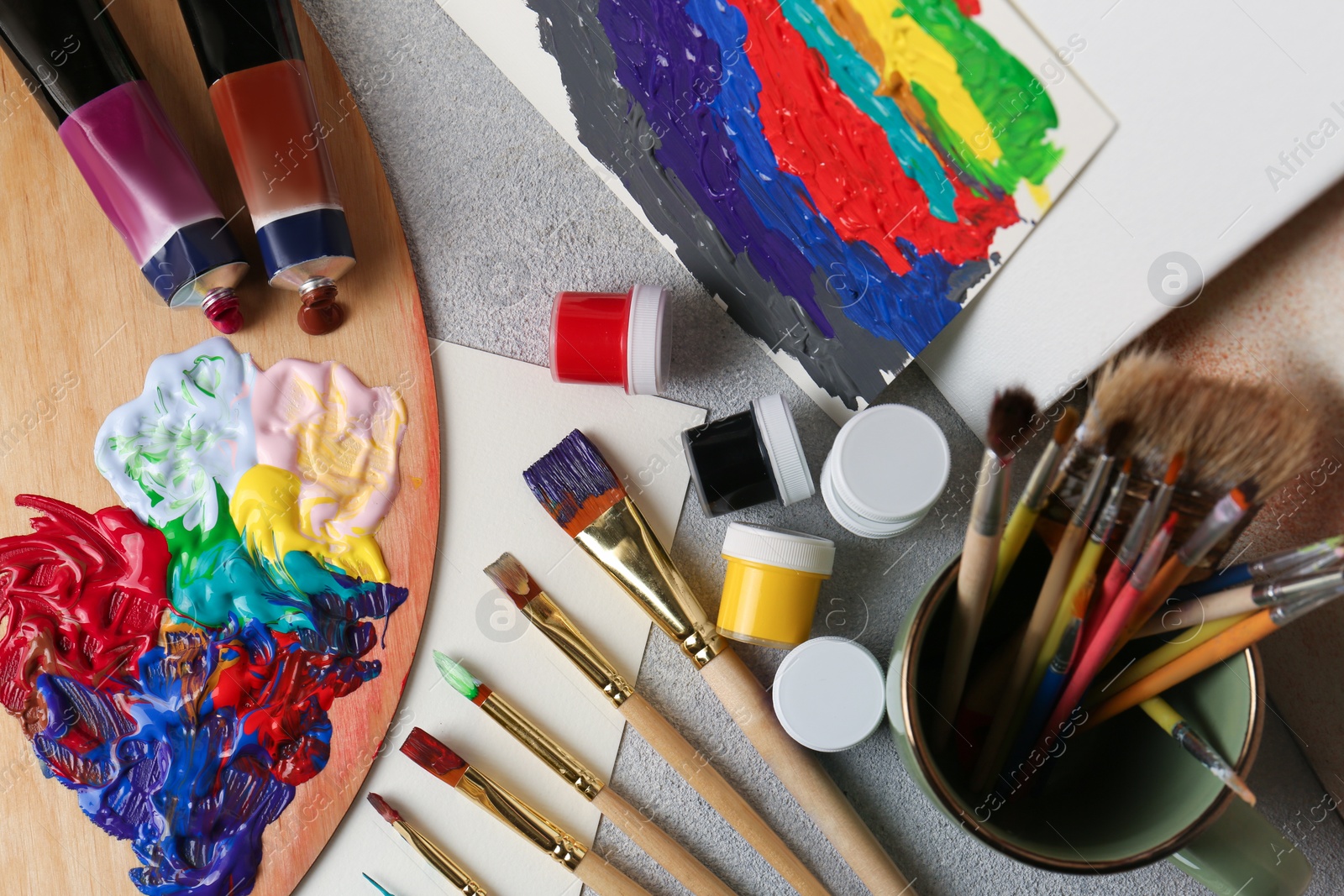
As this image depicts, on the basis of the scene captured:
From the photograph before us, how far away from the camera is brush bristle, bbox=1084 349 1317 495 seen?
1.34ft

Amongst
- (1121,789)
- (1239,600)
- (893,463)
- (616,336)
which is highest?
(616,336)

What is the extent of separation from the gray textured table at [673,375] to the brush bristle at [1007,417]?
10.4 inches

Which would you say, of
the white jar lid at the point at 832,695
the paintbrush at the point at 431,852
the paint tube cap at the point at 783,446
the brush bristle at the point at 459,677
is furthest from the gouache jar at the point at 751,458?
the paintbrush at the point at 431,852

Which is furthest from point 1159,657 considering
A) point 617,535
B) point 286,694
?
point 286,694

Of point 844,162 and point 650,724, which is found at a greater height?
point 844,162

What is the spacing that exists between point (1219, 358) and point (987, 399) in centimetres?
15

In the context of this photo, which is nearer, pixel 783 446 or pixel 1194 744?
pixel 1194 744

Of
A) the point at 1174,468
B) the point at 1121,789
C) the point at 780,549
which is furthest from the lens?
the point at 780,549

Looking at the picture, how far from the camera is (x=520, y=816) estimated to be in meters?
0.66

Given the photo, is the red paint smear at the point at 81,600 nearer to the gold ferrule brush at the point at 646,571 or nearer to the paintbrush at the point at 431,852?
the paintbrush at the point at 431,852

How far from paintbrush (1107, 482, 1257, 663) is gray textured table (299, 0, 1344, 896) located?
0.82 ft

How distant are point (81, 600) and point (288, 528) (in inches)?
6.8

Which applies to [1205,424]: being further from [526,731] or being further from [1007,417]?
[526,731]

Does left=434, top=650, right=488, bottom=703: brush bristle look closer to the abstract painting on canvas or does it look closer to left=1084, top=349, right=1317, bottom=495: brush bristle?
the abstract painting on canvas
